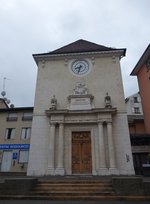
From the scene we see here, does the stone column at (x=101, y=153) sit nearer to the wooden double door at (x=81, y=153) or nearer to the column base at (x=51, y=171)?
the wooden double door at (x=81, y=153)

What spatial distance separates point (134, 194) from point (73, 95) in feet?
29.3

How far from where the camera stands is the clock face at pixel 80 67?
49.8 feet

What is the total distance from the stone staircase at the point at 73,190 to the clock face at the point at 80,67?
32.8 feet

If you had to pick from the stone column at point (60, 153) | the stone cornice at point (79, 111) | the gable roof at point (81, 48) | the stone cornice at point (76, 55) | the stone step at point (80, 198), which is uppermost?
the gable roof at point (81, 48)

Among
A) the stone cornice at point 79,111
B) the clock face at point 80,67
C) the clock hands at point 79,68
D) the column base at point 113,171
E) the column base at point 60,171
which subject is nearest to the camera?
the column base at point 113,171

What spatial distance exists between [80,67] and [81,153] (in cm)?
750

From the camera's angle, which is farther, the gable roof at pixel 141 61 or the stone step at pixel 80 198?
the gable roof at pixel 141 61

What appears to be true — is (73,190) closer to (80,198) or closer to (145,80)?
(80,198)

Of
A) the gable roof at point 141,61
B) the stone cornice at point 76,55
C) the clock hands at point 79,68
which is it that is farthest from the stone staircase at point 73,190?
the gable roof at point 141,61

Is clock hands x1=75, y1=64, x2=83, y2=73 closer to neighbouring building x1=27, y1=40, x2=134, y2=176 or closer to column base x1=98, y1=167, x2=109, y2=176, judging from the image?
neighbouring building x1=27, y1=40, x2=134, y2=176

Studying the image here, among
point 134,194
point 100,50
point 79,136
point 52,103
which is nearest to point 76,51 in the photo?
point 100,50

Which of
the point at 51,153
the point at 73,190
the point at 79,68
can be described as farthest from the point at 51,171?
the point at 79,68

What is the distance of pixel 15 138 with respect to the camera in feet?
67.0

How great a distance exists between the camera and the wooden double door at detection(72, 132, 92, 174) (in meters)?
12.0
